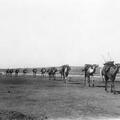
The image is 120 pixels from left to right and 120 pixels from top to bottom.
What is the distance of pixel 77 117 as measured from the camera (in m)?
12.2

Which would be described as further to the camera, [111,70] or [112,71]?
[111,70]

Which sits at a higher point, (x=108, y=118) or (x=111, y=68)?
(x=111, y=68)

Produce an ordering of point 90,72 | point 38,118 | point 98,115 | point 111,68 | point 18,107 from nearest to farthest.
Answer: point 38,118
point 98,115
point 18,107
point 111,68
point 90,72

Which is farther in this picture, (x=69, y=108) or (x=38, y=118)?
(x=69, y=108)

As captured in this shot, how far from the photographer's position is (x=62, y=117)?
12211 mm

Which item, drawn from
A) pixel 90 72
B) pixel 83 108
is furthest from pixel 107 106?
pixel 90 72

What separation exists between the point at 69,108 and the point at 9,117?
3.82m

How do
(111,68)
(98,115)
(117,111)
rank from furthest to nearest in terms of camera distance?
(111,68), (117,111), (98,115)

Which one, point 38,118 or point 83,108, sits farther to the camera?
point 83,108

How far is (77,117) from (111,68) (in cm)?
1299

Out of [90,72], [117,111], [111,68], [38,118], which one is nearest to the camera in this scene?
[38,118]

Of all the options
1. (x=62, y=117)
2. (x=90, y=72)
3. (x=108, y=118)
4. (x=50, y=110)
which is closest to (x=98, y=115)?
(x=108, y=118)

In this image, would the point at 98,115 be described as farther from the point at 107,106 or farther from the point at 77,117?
the point at 107,106

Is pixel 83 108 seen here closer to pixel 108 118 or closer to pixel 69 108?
pixel 69 108
